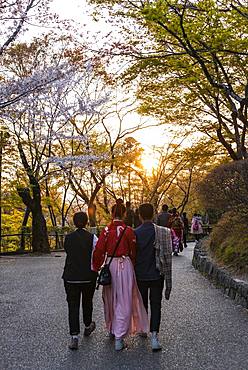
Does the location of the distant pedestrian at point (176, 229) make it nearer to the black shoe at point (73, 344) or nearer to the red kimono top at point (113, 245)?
the red kimono top at point (113, 245)

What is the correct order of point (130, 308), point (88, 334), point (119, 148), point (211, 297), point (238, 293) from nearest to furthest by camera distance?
point (130, 308)
point (88, 334)
point (238, 293)
point (211, 297)
point (119, 148)

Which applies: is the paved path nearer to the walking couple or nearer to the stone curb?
the stone curb

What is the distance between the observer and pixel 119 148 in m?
29.6

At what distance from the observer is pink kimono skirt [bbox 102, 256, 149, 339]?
5543mm

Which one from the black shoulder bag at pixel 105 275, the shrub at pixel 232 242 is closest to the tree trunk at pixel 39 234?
the shrub at pixel 232 242

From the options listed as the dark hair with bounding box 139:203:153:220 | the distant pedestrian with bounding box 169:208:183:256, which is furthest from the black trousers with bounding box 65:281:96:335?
the distant pedestrian with bounding box 169:208:183:256

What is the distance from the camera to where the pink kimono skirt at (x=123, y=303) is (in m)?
5.54

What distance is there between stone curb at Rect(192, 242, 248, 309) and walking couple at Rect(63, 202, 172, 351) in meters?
2.27

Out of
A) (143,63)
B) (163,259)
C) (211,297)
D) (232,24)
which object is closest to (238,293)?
(211,297)

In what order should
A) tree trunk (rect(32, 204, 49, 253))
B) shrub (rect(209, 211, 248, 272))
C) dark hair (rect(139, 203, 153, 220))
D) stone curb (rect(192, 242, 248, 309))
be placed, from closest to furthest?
dark hair (rect(139, 203, 153, 220))
stone curb (rect(192, 242, 248, 309))
shrub (rect(209, 211, 248, 272))
tree trunk (rect(32, 204, 49, 253))

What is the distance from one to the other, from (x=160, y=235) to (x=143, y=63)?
8056 millimetres

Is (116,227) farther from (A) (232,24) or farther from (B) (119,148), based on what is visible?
(B) (119,148)

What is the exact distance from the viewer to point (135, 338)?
586cm

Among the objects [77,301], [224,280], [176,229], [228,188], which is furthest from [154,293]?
[176,229]
